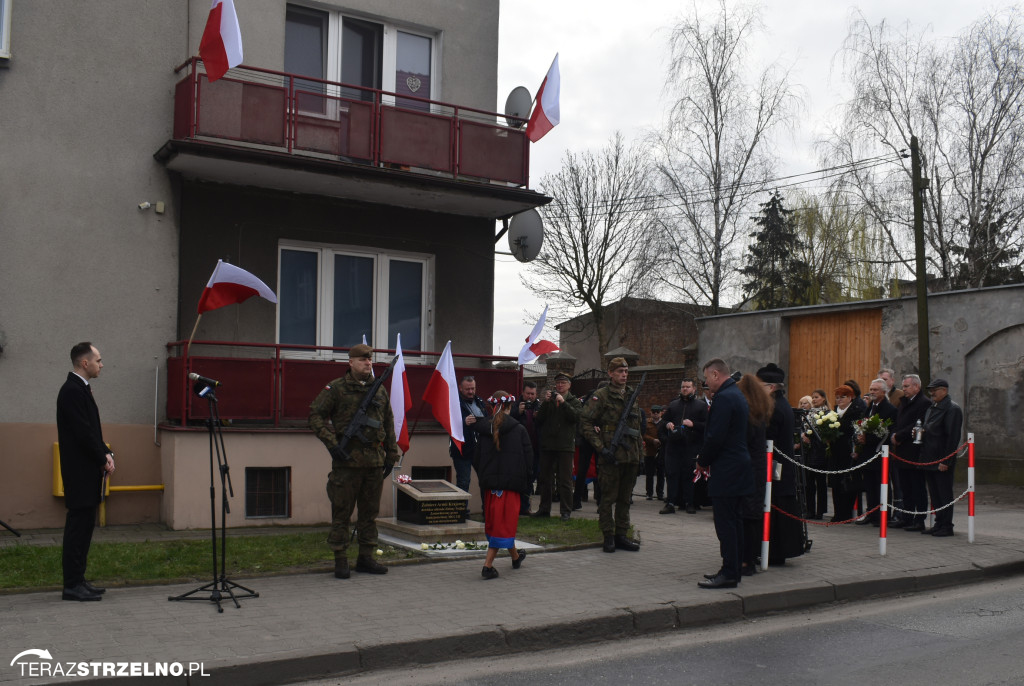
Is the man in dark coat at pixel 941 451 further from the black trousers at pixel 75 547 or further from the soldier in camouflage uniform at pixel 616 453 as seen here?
the black trousers at pixel 75 547

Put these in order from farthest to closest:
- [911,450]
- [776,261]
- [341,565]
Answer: [776,261] → [911,450] → [341,565]

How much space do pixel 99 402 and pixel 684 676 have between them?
8647 mm

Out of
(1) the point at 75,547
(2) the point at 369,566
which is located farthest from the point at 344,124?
(1) the point at 75,547

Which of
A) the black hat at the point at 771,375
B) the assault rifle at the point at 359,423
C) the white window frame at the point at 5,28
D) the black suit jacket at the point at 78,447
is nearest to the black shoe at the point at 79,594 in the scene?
the black suit jacket at the point at 78,447

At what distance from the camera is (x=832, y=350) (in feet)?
69.3

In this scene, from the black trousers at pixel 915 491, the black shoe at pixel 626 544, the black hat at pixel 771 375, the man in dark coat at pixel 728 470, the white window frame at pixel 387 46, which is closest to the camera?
the man in dark coat at pixel 728 470

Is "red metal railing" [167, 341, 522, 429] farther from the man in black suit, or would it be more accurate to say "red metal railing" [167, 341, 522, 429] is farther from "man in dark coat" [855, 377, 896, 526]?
"man in dark coat" [855, 377, 896, 526]

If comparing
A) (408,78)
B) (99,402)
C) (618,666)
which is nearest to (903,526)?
(618,666)

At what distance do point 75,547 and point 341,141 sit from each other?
23.2 ft

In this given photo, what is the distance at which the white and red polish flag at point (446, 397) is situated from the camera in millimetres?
10141

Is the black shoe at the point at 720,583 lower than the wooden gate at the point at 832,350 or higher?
lower

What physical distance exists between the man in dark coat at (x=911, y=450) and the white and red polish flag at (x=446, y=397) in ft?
19.9

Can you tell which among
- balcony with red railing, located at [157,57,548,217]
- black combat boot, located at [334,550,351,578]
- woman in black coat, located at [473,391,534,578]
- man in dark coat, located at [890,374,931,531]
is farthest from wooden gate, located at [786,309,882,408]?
black combat boot, located at [334,550,351,578]

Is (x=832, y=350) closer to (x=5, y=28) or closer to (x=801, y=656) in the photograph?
(x=801, y=656)
